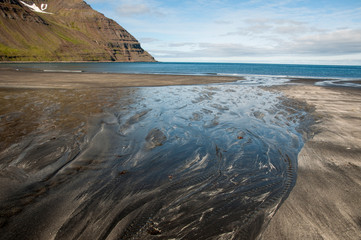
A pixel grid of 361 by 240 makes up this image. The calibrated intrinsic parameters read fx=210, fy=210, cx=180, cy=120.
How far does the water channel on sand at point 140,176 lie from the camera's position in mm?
3324

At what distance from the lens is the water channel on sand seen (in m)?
3.32

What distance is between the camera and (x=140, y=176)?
16.0ft

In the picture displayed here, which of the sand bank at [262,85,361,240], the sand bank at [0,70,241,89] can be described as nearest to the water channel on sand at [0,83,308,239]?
the sand bank at [262,85,361,240]

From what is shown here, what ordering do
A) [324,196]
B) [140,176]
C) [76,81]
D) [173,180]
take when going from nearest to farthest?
[324,196]
[173,180]
[140,176]
[76,81]

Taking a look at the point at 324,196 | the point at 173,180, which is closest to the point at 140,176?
the point at 173,180

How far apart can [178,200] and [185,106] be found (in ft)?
32.2

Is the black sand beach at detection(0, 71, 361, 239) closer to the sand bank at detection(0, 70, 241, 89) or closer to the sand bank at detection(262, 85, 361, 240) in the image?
the sand bank at detection(262, 85, 361, 240)

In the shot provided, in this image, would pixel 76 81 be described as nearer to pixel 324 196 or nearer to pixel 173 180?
pixel 173 180

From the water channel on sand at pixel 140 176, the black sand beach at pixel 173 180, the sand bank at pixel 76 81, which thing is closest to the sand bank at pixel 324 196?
the black sand beach at pixel 173 180

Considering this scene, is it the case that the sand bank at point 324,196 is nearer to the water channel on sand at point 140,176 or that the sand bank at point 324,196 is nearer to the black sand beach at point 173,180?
the black sand beach at point 173,180

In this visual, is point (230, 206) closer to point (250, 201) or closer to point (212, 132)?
point (250, 201)

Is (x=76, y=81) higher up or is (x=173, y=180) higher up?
(x=173, y=180)

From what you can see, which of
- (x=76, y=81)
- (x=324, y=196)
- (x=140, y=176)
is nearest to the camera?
(x=324, y=196)

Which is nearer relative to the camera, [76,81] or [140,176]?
[140,176]
